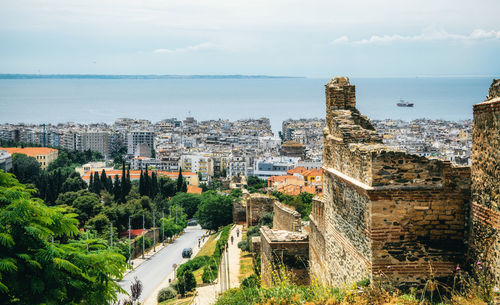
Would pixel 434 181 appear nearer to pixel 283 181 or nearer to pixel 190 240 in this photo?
pixel 190 240

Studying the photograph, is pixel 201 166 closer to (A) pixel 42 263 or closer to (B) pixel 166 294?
(B) pixel 166 294

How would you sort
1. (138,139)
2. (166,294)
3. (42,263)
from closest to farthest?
(42,263)
(166,294)
(138,139)

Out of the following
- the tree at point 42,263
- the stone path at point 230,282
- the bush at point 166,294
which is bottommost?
the bush at point 166,294

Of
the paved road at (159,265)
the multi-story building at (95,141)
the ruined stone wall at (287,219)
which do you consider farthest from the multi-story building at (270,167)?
the ruined stone wall at (287,219)

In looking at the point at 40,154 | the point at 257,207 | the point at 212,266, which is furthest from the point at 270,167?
the point at 212,266

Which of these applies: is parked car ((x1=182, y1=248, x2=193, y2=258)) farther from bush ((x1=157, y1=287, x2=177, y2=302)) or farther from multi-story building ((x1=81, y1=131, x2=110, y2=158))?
multi-story building ((x1=81, y1=131, x2=110, y2=158))

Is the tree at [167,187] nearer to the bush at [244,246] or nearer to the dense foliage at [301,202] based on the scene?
the dense foliage at [301,202]

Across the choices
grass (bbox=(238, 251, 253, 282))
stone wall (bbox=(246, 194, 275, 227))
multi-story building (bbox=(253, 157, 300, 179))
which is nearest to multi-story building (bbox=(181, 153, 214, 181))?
multi-story building (bbox=(253, 157, 300, 179))

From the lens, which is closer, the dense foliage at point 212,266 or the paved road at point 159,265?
the dense foliage at point 212,266

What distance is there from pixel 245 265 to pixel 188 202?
1310 inches

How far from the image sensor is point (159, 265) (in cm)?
3092

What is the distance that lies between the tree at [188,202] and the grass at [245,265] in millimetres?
30571

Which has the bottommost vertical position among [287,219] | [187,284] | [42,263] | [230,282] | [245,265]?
[187,284]

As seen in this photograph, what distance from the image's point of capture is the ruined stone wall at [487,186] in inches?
241
